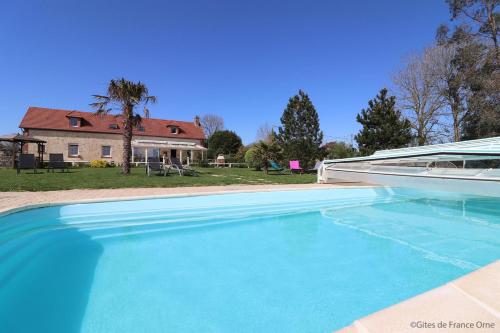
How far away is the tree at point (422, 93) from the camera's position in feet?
67.5

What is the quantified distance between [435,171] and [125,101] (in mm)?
13785

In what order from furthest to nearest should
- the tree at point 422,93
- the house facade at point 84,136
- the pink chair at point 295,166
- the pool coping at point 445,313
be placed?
1. the house facade at point 84,136
2. the tree at point 422,93
3. the pink chair at point 295,166
4. the pool coping at point 445,313

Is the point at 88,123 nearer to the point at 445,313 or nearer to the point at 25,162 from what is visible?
the point at 25,162

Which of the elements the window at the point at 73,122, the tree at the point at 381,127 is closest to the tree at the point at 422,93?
the tree at the point at 381,127

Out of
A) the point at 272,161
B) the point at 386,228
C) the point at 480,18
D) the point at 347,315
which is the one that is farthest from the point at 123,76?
the point at 480,18

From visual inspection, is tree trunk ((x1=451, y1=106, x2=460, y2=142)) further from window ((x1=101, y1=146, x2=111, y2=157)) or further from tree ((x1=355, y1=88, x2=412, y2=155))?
window ((x1=101, y1=146, x2=111, y2=157))

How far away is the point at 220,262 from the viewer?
159 inches

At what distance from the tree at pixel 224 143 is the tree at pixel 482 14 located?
26.9 metres

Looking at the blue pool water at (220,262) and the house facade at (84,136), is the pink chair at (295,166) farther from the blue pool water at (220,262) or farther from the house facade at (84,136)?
the house facade at (84,136)

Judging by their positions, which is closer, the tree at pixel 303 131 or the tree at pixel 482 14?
the tree at pixel 482 14

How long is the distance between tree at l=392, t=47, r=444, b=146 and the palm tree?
20124mm

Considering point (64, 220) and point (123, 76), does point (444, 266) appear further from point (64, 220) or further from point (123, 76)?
point (123, 76)

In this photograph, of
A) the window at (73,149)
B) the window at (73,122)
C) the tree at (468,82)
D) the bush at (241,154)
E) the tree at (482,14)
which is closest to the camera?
the tree at (468,82)

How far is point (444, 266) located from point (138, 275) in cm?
433
